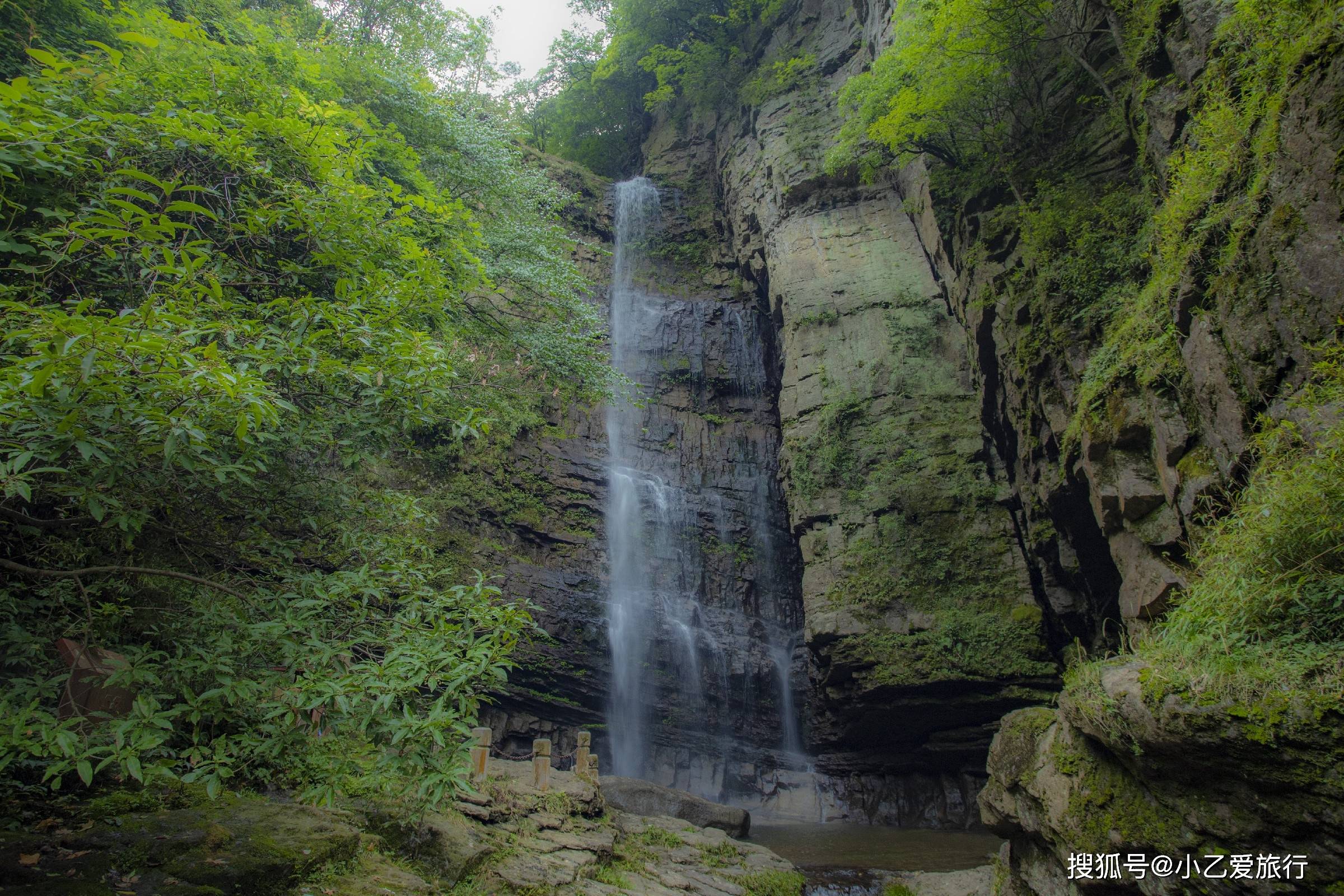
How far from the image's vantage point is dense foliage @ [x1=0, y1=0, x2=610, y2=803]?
10.1 feet

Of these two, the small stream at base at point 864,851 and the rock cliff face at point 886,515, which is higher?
the rock cliff face at point 886,515

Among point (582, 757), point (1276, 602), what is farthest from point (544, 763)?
point (1276, 602)

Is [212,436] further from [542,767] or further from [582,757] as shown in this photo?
[582,757]

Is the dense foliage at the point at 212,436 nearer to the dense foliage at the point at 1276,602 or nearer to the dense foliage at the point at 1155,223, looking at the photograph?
the dense foliage at the point at 1276,602

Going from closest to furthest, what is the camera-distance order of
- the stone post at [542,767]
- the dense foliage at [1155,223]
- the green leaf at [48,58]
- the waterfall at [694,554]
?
the green leaf at [48,58] → the dense foliage at [1155,223] → the stone post at [542,767] → the waterfall at [694,554]

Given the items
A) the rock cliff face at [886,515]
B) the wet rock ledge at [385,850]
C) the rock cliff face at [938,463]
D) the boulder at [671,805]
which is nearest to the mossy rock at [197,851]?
the wet rock ledge at [385,850]

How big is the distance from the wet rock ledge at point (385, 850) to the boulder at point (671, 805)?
42.1 inches

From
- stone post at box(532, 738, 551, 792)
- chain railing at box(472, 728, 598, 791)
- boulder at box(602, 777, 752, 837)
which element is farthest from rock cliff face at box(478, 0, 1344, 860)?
stone post at box(532, 738, 551, 792)

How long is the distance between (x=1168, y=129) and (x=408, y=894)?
1077 cm

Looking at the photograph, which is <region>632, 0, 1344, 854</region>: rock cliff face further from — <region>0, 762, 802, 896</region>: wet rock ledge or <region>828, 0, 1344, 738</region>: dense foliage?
<region>0, 762, 802, 896</region>: wet rock ledge

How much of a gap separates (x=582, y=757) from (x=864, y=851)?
4.81 m

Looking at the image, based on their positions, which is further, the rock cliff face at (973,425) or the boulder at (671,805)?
the boulder at (671,805)

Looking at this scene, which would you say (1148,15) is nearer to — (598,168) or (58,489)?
A: (58,489)

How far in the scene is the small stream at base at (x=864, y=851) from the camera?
899cm
